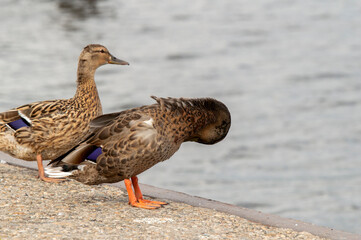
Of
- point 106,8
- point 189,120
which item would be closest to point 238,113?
point 189,120

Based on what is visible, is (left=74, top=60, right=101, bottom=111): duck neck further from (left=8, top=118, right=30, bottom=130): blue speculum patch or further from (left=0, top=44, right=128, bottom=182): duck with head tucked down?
(left=8, top=118, right=30, bottom=130): blue speculum patch

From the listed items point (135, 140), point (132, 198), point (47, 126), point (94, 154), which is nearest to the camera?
point (135, 140)

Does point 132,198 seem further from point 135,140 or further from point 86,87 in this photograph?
point 86,87

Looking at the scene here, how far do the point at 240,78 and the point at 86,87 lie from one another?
10426 mm

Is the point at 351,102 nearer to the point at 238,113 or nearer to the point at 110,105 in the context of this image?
the point at 238,113

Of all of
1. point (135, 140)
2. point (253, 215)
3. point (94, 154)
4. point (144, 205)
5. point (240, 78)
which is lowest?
point (253, 215)

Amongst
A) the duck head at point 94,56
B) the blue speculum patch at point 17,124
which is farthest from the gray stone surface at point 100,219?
the duck head at point 94,56

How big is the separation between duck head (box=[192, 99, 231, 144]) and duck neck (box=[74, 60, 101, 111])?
4.25ft

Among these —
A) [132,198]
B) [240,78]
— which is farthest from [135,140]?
[240,78]

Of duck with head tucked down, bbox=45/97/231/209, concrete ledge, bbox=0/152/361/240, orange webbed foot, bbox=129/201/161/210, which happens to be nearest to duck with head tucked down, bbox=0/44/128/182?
concrete ledge, bbox=0/152/361/240

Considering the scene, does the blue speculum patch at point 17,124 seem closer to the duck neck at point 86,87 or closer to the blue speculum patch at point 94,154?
the duck neck at point 86,87

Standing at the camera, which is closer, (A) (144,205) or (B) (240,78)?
(A) (144,205)

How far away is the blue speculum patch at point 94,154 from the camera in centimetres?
586

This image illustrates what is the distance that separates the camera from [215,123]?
6.16 meters
